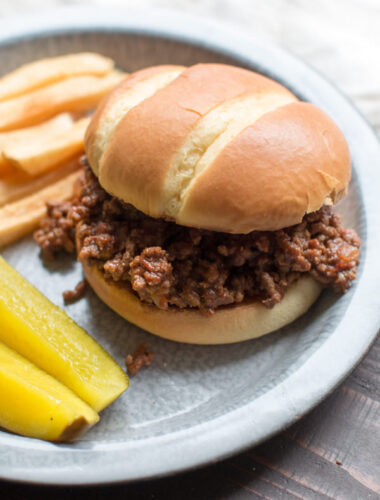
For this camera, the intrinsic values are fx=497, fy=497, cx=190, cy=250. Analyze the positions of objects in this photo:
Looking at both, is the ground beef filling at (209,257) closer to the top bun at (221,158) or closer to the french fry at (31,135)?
the top bun at (221,158)

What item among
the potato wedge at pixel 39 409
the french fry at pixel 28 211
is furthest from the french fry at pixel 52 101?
the potato wedge at pixel 39 409

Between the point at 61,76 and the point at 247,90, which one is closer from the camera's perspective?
the point at 247,90

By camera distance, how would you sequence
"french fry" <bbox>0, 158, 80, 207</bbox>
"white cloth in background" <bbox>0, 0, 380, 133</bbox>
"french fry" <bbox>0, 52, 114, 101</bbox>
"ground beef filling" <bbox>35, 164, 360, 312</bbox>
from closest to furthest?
"ground beef filling" <bbox>35, 164, 360, 312</bbox>
"french fry" <bbox>0, 158, 80, 207</bbox>
"french fry" <bbox>0, 52, 114, 101</bbox>
"white cloth in background" <bbox>0, 0, 380, 133</bbox>

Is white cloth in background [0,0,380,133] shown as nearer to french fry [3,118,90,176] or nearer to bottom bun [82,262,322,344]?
french fry [3,118,90,176]

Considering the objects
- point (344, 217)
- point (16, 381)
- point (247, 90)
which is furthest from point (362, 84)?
point (16, 381)

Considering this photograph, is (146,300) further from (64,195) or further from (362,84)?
(362,84)

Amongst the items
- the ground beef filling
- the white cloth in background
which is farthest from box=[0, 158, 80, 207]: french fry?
the white cloth in background

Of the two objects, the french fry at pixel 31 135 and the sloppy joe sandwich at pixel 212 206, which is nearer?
the sloppy joe sandwich at pixel 212 206
